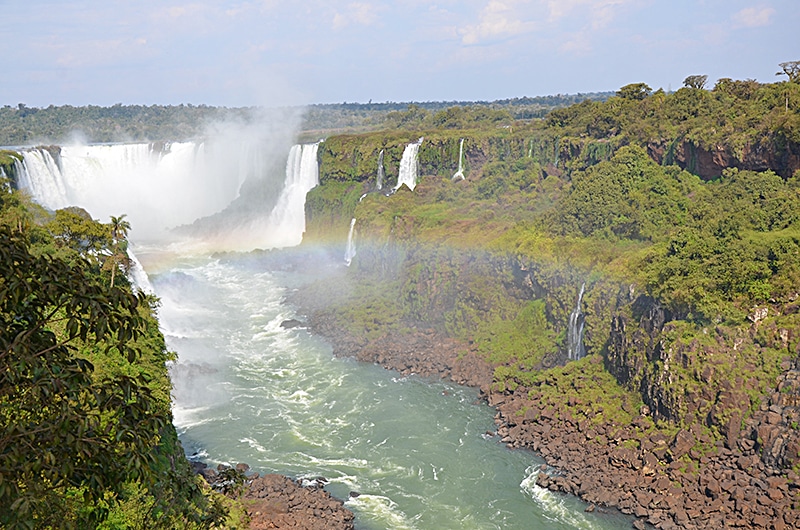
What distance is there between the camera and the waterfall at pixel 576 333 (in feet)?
97.9

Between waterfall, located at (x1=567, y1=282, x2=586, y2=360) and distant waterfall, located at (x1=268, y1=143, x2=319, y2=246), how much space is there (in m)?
33.2

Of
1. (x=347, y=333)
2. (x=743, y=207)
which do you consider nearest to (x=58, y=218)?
(x=347, y=333)

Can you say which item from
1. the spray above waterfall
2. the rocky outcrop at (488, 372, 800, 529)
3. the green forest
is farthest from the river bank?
the green forest

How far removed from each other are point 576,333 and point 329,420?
11144mm

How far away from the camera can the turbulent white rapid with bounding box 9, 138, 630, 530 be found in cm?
2116

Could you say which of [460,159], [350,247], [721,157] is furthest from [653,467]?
[460,159]

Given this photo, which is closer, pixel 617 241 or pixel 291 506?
pixel 291 506

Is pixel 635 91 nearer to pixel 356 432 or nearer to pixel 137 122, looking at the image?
pixel 356 432

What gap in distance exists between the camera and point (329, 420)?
2681 cm

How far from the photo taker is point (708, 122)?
129 feet

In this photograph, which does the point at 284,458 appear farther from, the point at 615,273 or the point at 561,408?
the point at 615,273

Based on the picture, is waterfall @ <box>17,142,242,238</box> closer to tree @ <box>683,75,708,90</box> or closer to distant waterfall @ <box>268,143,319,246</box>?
distant waterfall @ <box>268,143,319,246</box>

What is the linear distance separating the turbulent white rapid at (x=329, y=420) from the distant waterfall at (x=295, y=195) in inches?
404

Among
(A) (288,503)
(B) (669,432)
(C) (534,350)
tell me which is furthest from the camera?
(C) (534,350)
